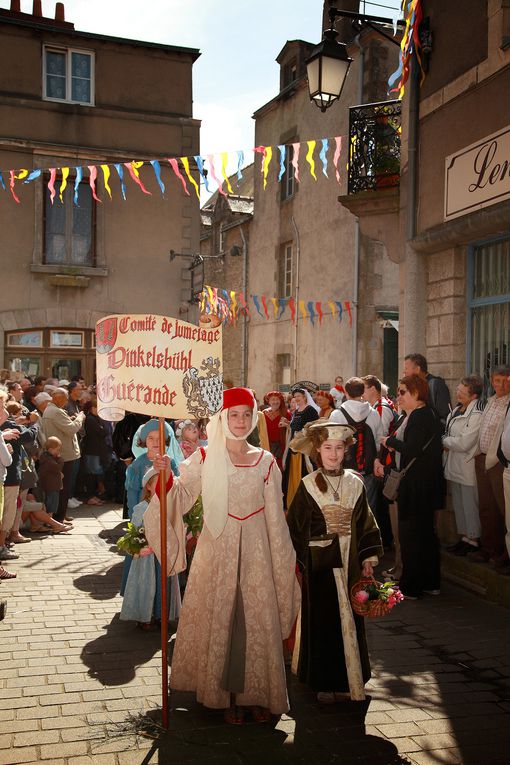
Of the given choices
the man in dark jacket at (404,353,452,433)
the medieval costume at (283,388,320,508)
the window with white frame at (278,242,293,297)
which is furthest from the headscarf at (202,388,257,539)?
the window with white frame at (278,242,293,297)

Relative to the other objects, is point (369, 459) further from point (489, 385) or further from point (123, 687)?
point (123, 687)

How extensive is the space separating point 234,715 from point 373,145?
775 cm

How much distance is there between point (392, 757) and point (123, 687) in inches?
68.9

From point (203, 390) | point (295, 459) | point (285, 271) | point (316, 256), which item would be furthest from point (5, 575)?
point (285, 271)

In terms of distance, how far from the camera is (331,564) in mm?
4684

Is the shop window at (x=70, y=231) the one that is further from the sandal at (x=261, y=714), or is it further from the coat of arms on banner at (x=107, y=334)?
the sandal at (x=261, y=714)

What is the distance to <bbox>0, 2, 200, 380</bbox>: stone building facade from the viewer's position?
17.1 meters

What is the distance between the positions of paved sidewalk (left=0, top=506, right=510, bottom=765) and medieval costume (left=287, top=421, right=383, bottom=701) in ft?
0.78

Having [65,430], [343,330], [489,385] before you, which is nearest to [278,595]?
[489,385]

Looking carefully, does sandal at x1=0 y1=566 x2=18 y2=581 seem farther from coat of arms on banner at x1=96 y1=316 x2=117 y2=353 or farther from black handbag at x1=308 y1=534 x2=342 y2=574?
black handbag at x1=308 y1=534 x2=342 y2=574

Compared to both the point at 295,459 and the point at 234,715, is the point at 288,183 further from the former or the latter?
the point at 234,715

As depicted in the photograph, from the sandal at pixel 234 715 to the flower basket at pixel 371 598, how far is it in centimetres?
88

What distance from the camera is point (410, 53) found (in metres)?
9.05

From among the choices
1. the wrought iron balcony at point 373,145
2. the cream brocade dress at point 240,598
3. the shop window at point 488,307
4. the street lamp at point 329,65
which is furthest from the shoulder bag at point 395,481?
the street lamp at point 329,65
